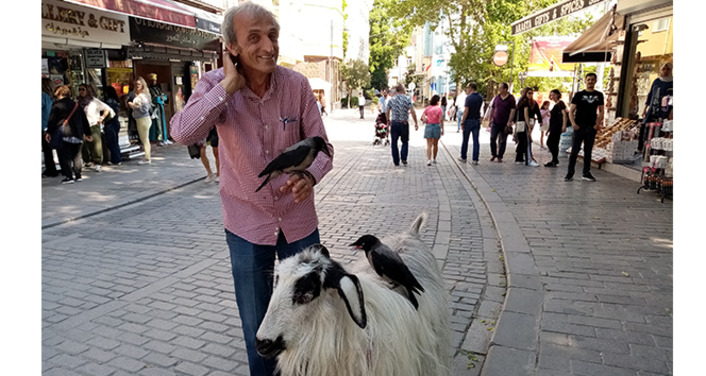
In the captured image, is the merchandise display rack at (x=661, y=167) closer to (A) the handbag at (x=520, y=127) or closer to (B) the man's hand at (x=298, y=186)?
(A) the handbag at (x=520, y=127)

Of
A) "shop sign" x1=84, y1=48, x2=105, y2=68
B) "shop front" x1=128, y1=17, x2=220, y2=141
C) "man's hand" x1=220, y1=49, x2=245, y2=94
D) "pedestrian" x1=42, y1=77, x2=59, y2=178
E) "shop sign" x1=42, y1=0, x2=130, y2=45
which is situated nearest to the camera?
"man's hand" x1=220, y1=49, x2=245, y2=94

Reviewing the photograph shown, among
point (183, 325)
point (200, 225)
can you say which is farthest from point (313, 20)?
point (183, 325)

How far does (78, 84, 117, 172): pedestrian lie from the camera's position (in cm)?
1047

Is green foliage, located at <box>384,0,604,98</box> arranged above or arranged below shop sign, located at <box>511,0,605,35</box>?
above

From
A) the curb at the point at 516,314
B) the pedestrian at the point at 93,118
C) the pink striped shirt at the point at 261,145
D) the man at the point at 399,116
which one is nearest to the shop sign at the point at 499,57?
the man at the point at 399,116

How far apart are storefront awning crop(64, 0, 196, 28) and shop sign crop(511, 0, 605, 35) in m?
8.60

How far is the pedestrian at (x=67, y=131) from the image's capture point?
9.11 metres

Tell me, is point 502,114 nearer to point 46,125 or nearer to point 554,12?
point 554,12

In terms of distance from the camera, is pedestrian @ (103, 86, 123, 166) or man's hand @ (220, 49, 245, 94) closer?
man's hand @ (220, 49, 245, 94)

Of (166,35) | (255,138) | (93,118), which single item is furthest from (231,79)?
(166,35)

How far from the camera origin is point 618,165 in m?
10.2

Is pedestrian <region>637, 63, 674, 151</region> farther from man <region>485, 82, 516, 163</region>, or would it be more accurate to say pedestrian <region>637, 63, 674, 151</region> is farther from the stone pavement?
man <region>485, 82, 516, 163</region>

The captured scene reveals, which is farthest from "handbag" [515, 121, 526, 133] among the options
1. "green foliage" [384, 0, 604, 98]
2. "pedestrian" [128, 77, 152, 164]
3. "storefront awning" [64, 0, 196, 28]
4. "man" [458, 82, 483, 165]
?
"green foliage" [384, 0, 604, 98]

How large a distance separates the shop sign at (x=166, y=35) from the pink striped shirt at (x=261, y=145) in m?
10.3
